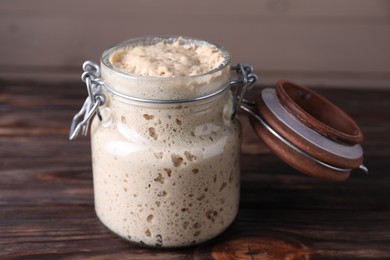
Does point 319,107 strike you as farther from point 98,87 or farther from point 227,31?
point 227,31

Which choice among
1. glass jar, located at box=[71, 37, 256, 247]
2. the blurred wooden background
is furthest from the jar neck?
the blurred wooden background

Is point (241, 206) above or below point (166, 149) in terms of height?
below

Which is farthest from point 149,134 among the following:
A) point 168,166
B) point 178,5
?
point 178,5

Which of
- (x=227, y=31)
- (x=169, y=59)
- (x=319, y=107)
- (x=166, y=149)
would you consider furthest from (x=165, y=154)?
(x=227, y=31)

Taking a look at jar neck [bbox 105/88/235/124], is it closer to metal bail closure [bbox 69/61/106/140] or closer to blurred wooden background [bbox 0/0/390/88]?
metal bail closure [bbox 69/61/106/140]

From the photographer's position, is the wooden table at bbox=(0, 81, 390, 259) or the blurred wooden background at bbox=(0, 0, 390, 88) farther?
the blurred wooden background at bbox=(0, 0, 390, 88)

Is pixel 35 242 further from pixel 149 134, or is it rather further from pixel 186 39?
pixel 186 39

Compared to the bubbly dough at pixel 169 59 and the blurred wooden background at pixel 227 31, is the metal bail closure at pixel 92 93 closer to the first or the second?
the bubbly dough at pixel 169 59
